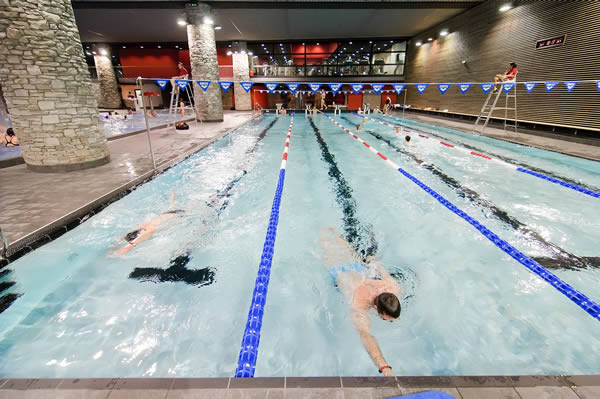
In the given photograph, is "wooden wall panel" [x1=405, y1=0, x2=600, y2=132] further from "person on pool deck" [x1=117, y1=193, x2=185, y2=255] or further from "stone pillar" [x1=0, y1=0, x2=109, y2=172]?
"stone pillar" [x1=0, y1=0, x2=109, y2=172]

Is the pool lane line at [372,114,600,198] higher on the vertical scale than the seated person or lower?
lower

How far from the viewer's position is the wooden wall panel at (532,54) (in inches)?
297

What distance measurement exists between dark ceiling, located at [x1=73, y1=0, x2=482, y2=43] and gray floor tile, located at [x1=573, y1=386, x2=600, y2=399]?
42.6 feet

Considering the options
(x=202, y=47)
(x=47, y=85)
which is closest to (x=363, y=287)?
(x=47, y=85)

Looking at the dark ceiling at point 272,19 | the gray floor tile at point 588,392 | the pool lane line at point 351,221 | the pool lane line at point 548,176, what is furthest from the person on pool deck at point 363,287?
the dark ceiling at point 272,19

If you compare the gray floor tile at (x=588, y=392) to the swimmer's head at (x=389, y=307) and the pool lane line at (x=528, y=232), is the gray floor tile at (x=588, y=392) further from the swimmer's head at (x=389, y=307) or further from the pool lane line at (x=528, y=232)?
the pool lane line at (x=528, y=232)

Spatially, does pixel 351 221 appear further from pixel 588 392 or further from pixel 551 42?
pixel 551 42

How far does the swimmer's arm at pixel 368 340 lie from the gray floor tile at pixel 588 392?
2.85 ft

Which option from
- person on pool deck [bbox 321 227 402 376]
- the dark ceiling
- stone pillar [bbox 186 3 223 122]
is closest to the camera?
person on pool deck [bbox 321 227 402 376]

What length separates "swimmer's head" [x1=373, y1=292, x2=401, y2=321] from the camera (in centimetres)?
198

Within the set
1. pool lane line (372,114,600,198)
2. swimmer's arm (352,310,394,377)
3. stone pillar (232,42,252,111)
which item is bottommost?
swimmer's arm (352,310,394,377)

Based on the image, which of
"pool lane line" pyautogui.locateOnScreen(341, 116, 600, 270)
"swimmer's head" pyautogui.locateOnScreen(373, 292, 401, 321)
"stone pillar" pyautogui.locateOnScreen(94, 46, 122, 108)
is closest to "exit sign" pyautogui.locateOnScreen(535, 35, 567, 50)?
"pool lane line" pyautogui.locateOnScreen(341, 116, 600, 270)

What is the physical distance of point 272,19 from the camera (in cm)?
1383

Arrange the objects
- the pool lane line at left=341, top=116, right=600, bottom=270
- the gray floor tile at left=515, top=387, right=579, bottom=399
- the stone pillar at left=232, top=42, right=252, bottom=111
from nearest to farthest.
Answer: the gray floor tile at left=515, top=387, right=579, bottom=399 → the pool lane line at left=341, top=116, right=600, bottom=270 → the stone pillar at left=232, top=42, right=252, bottom=111
